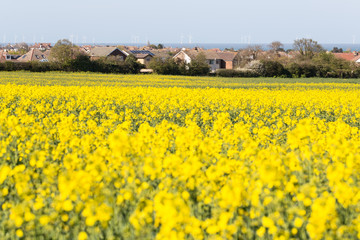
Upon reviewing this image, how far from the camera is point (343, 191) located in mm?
4223

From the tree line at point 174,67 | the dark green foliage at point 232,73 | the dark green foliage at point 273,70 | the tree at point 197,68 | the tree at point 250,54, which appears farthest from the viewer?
the tree at point 250,54

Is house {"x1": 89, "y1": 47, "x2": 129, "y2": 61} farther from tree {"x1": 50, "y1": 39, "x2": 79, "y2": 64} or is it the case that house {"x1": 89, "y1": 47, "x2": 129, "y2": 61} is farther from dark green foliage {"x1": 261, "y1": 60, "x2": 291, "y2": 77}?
dark green foliage {"x1": 261, "y1": 60, "x2": 291, "y2": 77}

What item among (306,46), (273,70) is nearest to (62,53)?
(273,70)

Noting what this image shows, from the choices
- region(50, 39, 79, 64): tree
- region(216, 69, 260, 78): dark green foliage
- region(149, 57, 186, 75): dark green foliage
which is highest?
region(50, 39, 79, 64): tree

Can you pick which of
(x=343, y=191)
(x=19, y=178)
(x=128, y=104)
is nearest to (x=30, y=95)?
(x=128, y=104)

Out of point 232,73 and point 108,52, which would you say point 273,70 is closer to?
point 232,73

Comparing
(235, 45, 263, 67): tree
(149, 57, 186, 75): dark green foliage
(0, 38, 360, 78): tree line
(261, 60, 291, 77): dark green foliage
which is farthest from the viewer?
(235, 45, 263, 67): tree

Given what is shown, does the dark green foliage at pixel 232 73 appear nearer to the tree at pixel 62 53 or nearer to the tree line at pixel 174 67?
the tree line at pixel 174 67

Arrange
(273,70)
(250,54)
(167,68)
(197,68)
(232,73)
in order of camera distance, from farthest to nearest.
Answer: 1. (250,54)
2. (273,70)
3. (197,68)
4. (167,68)
5. (232,73)

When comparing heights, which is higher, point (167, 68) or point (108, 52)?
point (108, 52)

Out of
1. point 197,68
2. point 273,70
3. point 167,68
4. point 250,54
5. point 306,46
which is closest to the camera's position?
point 167,68


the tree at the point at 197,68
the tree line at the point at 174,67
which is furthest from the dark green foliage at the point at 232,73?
the tree at the point at 197,68

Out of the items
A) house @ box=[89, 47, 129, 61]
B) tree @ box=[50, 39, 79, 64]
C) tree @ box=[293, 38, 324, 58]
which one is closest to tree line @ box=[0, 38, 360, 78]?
tree @ box=[50, 39, 79, 64]

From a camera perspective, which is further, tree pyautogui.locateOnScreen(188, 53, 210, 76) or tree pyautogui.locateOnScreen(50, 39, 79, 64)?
tree pyautogui.locateOnScreen(188, 53, 210, 76)
